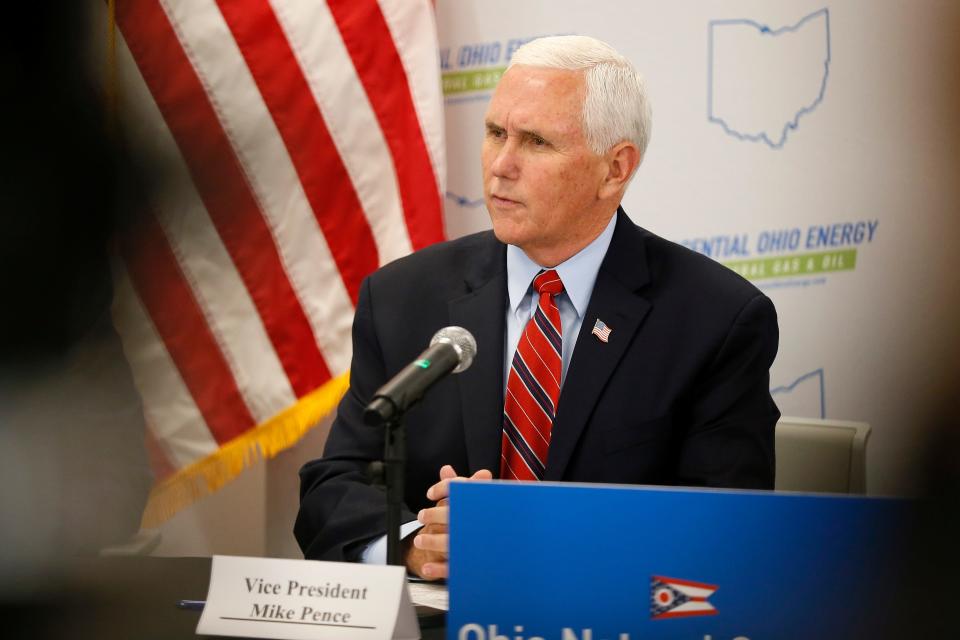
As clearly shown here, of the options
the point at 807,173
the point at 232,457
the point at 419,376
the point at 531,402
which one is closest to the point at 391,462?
the point at 419,376

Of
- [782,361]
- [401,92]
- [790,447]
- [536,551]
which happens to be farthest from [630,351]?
[401,92]

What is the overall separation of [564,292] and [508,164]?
271 mm

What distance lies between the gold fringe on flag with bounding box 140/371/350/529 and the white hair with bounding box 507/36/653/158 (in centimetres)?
130

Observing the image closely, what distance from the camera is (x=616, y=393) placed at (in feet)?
6.60

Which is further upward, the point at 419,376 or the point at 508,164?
the point at 508,164

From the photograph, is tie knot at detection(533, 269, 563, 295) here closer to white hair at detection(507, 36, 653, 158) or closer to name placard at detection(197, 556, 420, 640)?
white hair at detection(507, 36, 653, 158)

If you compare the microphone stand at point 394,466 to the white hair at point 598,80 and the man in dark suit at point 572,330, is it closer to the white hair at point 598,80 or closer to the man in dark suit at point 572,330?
the man in dark suit at point 572,330

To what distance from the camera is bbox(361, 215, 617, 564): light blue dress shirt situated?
2.08m

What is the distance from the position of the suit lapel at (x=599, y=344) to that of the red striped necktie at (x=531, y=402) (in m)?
0.03

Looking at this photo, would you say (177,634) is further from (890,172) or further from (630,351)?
(890,172)

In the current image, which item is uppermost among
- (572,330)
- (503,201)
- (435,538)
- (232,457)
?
(503,201)

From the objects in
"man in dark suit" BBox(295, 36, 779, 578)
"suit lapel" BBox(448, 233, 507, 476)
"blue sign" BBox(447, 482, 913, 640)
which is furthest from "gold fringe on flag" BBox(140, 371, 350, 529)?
"blue sign" BBox(447, 482, 913, 640)

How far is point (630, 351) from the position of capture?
6.68ft

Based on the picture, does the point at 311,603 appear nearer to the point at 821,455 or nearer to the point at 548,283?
the point at 548,283
